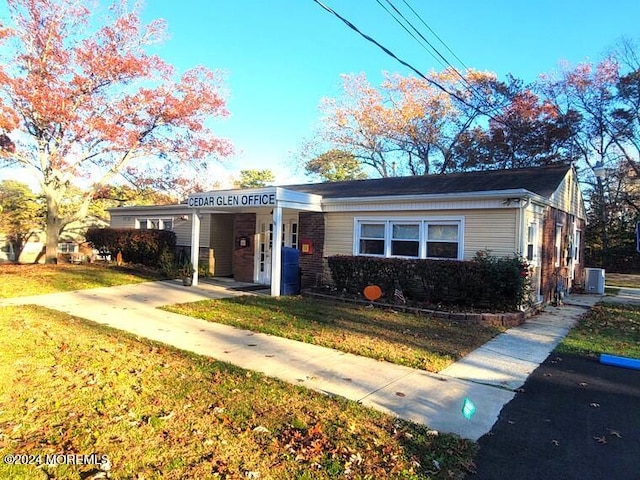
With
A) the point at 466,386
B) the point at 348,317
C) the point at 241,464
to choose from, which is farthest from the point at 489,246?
the point at 241,464

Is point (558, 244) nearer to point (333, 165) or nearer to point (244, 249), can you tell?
point (244, 249)

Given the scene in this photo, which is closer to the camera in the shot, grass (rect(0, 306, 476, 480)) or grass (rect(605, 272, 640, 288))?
grass (rect(0, 306, 476, 480))

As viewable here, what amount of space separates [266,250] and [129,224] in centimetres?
932

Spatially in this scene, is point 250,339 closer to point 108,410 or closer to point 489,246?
point 108,410

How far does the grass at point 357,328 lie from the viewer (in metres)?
6.26

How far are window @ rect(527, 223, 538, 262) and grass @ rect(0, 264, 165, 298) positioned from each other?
11174mm

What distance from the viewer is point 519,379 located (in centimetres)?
532

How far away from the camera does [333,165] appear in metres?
35.4

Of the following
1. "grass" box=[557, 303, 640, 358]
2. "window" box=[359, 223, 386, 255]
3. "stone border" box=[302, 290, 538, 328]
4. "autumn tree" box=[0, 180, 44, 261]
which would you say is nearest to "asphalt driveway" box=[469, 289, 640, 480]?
"grass" box=[557, 303, 640, 358]

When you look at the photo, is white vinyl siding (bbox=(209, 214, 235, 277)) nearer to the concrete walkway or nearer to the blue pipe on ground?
the concrete walkway

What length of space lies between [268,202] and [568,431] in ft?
28.1

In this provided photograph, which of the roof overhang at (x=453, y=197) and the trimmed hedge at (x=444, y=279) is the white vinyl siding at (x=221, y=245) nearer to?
the roof overhang at (x=453, y=197)

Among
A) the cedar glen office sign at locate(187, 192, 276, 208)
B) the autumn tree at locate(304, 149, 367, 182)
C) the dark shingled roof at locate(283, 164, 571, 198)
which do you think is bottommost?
the cedar glen office sign at locate(187, 192, 276, 208)

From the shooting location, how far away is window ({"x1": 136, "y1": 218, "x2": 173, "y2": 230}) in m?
18.2
